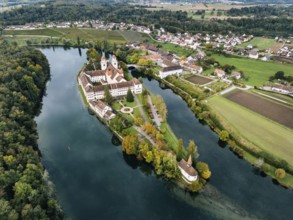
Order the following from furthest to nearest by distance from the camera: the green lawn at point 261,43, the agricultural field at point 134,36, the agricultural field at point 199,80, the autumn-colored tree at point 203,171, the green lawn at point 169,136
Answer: the agricultural field at point 134,36 → the green lawn at point 261,43 → the agricultural field at point 199,80 → the green lawn at point 169,136 → the autumn-colored tree at point 203,171

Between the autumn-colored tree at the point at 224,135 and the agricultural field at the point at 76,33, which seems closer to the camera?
the autumn-colored tree at the point at 224,135

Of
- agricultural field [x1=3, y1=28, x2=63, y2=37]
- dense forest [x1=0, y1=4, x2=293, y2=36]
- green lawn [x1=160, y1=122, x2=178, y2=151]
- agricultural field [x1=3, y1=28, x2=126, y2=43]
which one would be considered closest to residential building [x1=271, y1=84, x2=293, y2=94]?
green lawn [x1=160, y1=122, x2=178, y2=151]

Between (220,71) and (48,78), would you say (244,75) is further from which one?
(48,78)

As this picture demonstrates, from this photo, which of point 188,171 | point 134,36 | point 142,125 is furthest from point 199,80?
point 134,36

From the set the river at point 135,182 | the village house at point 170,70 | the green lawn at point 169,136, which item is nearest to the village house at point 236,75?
the village house at point 170,70

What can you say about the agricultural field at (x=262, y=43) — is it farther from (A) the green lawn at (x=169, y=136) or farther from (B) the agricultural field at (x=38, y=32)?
(B) the agricultural field at (x=38, y=32)

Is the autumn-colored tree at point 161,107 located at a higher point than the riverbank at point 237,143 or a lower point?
higher

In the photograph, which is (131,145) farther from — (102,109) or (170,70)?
(170,70)
